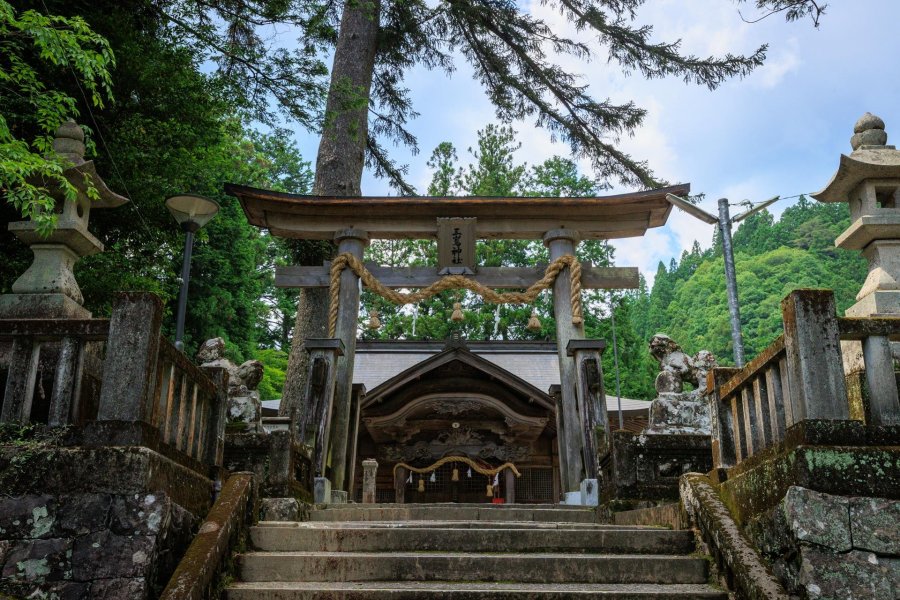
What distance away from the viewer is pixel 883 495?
12.0 ft

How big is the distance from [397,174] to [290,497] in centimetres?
974

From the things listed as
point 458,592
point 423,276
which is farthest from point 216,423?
point 423,276

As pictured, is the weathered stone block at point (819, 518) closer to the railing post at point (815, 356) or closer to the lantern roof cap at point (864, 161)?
the railing post at point (815, 356)

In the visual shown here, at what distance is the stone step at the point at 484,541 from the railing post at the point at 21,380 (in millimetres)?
1626

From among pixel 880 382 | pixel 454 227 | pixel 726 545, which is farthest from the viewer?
pixel 454 227

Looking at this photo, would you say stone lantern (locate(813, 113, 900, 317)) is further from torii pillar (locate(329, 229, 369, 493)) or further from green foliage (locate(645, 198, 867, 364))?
green foliage (locate(645, 198, 867, 364))

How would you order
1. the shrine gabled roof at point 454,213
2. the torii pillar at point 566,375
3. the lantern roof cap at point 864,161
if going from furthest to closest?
the shrine gabled roof at point 454,213 < the torii pillar at point 566,375 < the lantern roof cap at point 864,161

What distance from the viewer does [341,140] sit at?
39.4 ft

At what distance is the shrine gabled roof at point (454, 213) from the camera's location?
9.55 meters

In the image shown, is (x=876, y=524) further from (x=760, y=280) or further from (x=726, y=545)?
(x=760, y=280)

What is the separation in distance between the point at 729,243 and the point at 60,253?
462 inches

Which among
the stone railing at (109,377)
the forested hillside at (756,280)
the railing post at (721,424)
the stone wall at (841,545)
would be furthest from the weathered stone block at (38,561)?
the forested hillside at (756,280)

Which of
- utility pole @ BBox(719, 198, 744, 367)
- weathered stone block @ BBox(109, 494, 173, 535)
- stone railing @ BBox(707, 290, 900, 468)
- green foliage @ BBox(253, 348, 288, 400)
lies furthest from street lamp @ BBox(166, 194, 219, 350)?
green foliage @ BBox(253, 348, 288, 400)

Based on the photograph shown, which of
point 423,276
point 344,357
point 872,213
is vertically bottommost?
point 344,357
